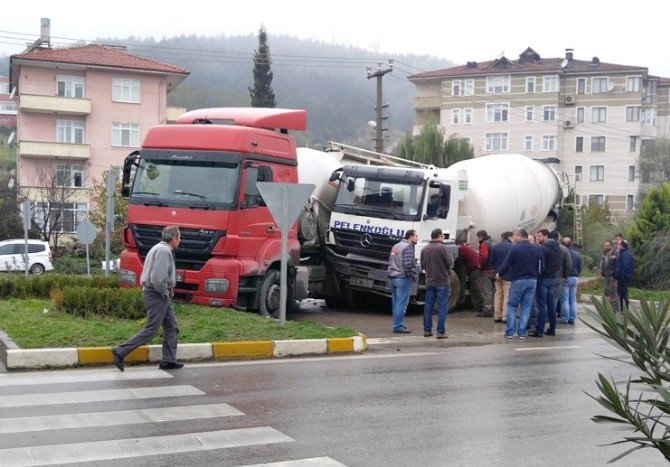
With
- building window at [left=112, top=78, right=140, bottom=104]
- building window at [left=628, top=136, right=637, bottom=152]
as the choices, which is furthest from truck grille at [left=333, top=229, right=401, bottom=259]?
building window at [left=628, top=136, right=637, bottom=152]

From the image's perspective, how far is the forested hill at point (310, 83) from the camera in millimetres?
136375

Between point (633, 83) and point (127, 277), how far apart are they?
7167 centimetres

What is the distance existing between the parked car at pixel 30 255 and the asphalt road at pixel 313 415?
3078 cm

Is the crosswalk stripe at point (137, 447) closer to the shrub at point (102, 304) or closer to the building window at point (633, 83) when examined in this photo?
the shrub at point (102, 304)

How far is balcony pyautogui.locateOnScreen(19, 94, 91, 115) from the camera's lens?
183 feet

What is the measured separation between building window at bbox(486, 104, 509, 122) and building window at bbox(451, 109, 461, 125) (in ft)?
8.70

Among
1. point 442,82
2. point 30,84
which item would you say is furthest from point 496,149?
point 30,84

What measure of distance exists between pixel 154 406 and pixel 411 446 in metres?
2.69

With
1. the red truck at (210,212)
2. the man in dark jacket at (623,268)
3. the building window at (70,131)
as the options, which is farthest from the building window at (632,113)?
the red truck at (210,212)

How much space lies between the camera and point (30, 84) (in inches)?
2245

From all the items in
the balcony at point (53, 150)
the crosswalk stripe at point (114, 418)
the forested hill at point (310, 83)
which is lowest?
the crosswalk stripe at point (114, 418)

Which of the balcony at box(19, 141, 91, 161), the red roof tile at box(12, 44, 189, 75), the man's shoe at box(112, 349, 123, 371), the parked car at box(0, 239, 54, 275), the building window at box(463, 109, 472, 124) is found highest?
the red roof tile at box(12, 44, 189, 75)

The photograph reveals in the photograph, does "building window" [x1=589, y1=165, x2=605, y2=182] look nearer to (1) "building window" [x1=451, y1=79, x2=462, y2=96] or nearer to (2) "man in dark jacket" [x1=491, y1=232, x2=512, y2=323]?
(1) "building window" [x1=451, y1=79, x2=462, y2=96]

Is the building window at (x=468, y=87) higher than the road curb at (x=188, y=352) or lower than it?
higher
